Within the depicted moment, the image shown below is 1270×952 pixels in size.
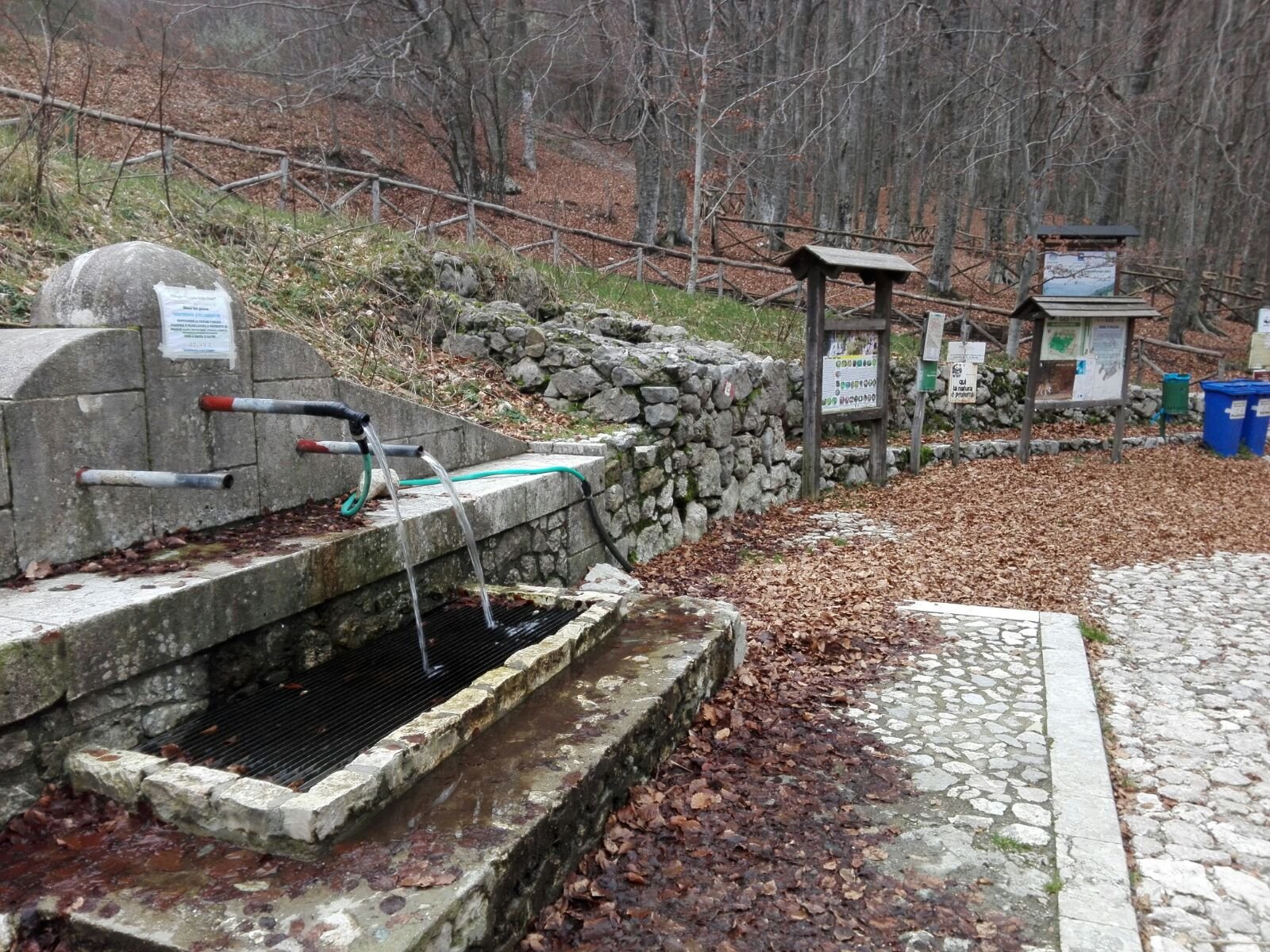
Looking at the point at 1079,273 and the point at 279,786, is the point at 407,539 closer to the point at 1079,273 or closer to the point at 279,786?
the point at 279,786

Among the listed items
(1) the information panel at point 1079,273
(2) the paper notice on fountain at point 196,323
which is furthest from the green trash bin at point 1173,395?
(2) the paper notice on fountain at point 196,323

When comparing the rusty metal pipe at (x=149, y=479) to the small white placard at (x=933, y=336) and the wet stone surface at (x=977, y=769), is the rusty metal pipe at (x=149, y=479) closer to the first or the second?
the wet stone surface at (x=977, y=769)

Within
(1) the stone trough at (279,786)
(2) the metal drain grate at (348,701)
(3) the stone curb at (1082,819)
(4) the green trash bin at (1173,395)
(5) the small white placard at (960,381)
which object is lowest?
(3) the stone curb at (1082,819)

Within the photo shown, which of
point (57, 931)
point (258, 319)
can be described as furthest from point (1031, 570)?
point (57, 931)

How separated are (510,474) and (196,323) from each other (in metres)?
2.22

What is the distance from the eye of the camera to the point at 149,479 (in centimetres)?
315

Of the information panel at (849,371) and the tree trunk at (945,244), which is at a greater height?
the tree trunk at (945,244)

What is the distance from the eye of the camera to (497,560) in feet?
16.9

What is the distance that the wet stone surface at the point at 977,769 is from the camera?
10.1 feet

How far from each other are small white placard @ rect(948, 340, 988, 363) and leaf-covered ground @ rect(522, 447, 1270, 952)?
1681 millimetres

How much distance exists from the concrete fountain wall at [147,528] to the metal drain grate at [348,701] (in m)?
0.11

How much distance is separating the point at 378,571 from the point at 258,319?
3.10 meters

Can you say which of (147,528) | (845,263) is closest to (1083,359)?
(845,263)

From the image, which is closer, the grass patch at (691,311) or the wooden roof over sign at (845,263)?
the wooden roof over sign at (845,263)
